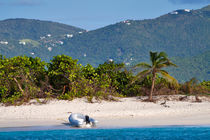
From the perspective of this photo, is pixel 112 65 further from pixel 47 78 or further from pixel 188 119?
pixel 188 119

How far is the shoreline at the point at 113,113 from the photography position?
1481 cm

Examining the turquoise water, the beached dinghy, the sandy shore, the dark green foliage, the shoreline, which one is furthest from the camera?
the dark green foliage

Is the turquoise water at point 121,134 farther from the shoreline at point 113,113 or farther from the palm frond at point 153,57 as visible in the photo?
the palm frond at point 153,57

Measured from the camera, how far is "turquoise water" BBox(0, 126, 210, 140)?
1254 cm

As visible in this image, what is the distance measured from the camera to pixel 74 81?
67.3 ft

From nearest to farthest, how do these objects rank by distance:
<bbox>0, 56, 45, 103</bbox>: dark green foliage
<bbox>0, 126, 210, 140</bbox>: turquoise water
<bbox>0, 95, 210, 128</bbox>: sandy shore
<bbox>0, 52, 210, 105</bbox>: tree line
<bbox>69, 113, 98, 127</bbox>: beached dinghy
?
<bbox>0, 126, 210, 140</bbox>: turquoise water
<bbox>69, 113, 98, 127</bbox>: beached dinghy
<bbox>0, 95, 210, 128</bbox>: sandy shore
<bbox>0, 56, 45, 103</bbox>: dark green foliage
<bbox>0, 52, 210, 105</bbox>: tree line

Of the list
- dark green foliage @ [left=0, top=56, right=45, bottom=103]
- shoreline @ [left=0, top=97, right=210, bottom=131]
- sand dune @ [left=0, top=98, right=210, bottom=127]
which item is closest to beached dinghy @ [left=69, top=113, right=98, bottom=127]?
shoreline @ [left=0, top=97, right=210, bottom=131]

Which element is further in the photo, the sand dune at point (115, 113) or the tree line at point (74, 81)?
the tree line at point (74, 81)

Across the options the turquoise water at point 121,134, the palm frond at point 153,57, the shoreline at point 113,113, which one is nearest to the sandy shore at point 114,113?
the shoreline at point 113,113

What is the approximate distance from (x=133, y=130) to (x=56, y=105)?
643 centimetres

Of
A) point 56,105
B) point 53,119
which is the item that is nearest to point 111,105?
point 56,105

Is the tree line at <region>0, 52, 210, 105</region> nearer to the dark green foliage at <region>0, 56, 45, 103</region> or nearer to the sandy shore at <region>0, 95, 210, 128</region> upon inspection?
the dark green foliage at <region>0, 56, 45, 103</region>

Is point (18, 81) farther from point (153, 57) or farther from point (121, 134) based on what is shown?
point (121, 134)

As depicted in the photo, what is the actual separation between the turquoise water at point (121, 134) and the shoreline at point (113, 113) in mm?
875
